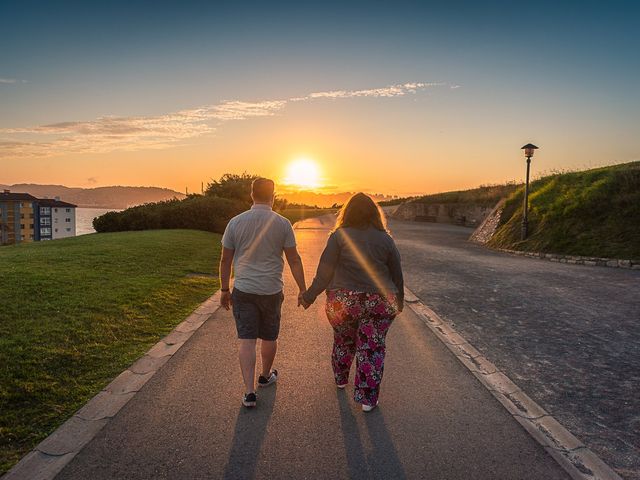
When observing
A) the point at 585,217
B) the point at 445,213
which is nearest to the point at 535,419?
the point at 585,217

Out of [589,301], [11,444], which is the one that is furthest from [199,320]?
[589,301]

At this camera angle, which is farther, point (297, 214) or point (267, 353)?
point (297, 214)

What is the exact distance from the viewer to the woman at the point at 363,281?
4.27m

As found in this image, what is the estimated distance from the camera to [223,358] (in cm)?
552

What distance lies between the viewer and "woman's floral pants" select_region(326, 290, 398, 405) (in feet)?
13.8

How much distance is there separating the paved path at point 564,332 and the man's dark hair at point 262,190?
136 inches

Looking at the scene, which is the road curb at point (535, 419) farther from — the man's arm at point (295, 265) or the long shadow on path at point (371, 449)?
the man's arm at point (295, 265)

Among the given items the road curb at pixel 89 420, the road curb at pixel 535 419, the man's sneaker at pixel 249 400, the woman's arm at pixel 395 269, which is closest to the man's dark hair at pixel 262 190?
the woman's arm at pixel 395 269

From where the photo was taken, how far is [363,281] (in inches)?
169

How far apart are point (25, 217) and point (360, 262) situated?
127689mm

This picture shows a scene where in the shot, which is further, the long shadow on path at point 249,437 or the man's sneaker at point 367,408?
the man's sneaker at point 367,408

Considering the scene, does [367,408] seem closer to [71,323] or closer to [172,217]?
[71,323]

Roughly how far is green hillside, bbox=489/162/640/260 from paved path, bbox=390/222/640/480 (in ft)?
6.78

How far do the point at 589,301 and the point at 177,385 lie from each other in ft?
29.3
